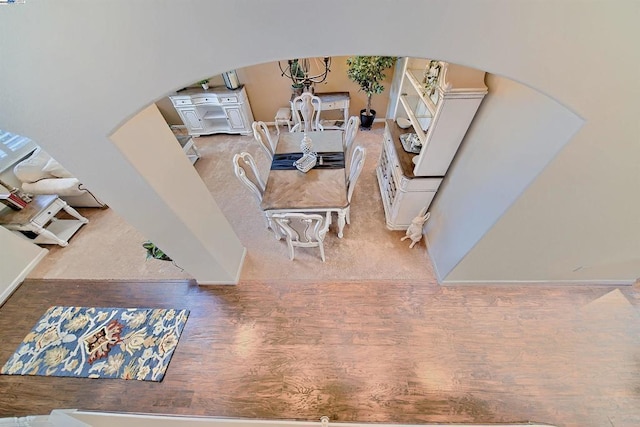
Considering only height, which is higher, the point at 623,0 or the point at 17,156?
the point at 623,0

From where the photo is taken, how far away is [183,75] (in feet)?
3.28

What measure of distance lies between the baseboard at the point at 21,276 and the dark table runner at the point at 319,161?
10.1 feet

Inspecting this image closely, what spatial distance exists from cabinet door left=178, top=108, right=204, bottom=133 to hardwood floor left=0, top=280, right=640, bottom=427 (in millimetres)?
3268

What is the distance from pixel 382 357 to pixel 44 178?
4693 mm

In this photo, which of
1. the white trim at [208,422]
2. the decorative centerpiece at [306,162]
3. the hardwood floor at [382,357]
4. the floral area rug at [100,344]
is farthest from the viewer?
the decorative centerpiece at [306,162]

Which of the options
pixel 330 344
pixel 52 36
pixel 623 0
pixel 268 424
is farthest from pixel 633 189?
pixel 52 36

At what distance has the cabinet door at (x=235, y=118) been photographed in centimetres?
425

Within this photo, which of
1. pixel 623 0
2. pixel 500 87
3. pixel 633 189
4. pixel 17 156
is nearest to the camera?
pixel 623 0

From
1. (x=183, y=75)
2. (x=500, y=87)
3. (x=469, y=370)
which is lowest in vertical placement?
(x=469, y=370)

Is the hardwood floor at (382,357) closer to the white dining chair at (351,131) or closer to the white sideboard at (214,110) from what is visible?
the white dining chair at (351,131)

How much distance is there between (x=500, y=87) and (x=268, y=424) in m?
2.80

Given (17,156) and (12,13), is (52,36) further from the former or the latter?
(17,156)

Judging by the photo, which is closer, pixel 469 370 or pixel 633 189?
pixel 633 189

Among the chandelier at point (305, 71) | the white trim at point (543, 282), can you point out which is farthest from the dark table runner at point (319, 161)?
the chandelier at point (305, 71)
